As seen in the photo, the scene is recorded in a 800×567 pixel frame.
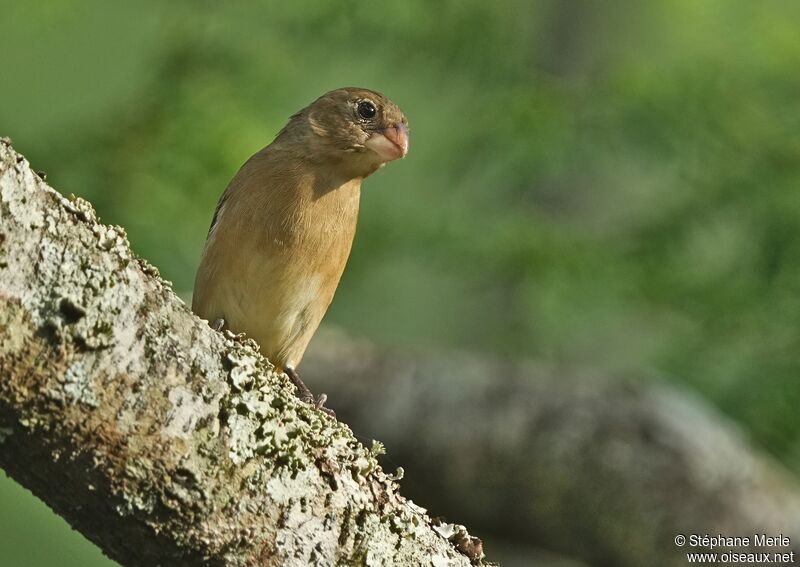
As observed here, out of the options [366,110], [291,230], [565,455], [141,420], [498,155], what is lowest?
[141,420]

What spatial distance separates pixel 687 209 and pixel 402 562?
5623mm

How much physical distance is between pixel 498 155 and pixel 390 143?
3268 millimetres

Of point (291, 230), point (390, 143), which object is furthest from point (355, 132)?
point (291, 230)

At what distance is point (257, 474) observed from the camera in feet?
7.74

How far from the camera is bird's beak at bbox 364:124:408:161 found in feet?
15.2

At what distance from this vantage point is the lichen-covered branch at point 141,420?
2.02m

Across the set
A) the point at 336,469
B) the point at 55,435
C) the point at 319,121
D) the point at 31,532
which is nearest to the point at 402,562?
the point at 336,469

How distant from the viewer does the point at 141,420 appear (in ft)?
7.04

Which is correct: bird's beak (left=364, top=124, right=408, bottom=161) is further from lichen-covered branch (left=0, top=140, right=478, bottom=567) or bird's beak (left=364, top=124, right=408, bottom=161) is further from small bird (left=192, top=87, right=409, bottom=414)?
lichen-covered branch (left=0, top=140, right=478, bottom=567)

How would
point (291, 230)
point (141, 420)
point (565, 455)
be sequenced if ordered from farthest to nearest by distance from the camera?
1. point (565, 455)
2. point (291, 230)
3. point (141, 420)

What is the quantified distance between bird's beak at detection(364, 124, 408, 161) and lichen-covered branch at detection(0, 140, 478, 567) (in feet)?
7.14

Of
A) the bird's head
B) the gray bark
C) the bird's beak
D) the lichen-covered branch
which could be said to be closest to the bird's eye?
the bird's head

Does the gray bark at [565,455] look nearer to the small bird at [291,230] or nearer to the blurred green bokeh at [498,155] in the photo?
the blurred green bokeh at [498,155]

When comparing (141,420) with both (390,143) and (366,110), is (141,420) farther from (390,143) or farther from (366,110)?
(366,110)
